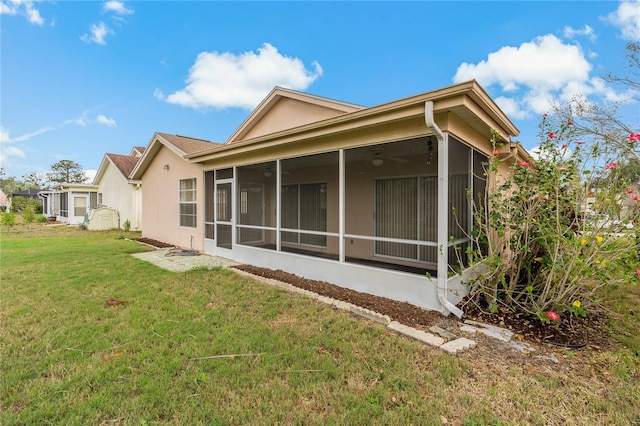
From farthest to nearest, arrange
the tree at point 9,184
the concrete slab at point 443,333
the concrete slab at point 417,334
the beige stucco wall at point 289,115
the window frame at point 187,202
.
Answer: the tree at point 9,184 < the window frame at point 187,202 < the beige stucco wall at point 289,115 < the concrete slab at point 443,333 < the concrete slab at point 417,334

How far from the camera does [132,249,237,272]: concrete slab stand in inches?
289

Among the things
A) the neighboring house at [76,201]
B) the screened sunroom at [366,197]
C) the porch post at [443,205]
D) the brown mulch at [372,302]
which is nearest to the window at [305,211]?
the screened sunroom at [366,197]

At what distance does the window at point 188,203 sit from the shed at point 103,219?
31.7 feet

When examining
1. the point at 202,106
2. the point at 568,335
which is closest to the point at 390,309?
the point at 568,335

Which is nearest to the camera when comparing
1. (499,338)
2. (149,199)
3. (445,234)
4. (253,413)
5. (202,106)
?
(253,413)

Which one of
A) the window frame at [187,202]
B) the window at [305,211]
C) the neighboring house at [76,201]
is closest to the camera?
the window at [305,211]

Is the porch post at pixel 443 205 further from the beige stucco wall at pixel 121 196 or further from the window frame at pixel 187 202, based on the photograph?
the beige stucco wall at pixel 121 196

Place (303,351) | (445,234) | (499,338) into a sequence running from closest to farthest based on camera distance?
(303,351) < (499,338) < (445,234)

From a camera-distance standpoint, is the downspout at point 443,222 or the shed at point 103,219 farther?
the shed at point 103,219

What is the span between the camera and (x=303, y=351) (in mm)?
3188

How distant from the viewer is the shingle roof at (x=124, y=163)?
17.5m

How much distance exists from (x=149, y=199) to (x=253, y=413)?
40.7 feet

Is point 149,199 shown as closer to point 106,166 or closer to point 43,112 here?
point 43,112

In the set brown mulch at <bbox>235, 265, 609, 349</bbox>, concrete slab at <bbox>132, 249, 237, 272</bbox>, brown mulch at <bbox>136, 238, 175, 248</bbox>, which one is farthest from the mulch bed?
brown mulch at <bbox>136, 238, 175, 248</bbox>
